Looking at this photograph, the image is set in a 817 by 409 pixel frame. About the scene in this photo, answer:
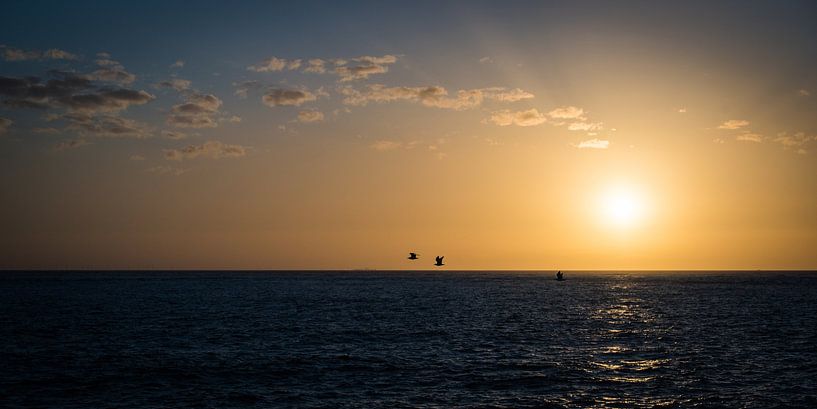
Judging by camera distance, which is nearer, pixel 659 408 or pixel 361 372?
pixel 659 408

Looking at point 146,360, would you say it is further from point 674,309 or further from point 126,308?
point 674,309

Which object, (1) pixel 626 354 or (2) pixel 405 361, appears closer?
(2) pixel 405 361

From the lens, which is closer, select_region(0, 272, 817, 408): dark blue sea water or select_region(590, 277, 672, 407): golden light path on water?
select_region(0, 272, 817, 408): dark blue sea water

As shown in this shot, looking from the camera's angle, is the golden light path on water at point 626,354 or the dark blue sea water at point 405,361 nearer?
the dark blue sea water at point 405,361

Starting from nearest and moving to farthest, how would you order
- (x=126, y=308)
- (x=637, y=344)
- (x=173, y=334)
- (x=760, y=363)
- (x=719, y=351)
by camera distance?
(x=760, y=363) → (x=719, y=351) → (x=637, y=344) → (x=173, y=334) → (x=126, y=308)

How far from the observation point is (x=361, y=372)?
1496 inches

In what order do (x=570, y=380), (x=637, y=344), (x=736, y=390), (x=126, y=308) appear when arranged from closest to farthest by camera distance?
(x=736, y=390)
(x=570, y=380)
(x=637, y=344)
(x=126, y=308)

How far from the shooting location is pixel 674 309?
9012 centimetres

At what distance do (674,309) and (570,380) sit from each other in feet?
202

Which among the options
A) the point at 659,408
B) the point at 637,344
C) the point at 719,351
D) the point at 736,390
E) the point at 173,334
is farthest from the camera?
the point at 173,334

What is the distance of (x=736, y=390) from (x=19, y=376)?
130ft

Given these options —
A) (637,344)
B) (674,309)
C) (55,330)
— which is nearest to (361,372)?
(637,344)

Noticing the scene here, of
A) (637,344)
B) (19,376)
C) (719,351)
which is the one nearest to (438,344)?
(637,344)

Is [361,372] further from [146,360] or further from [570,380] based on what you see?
[146,360]
